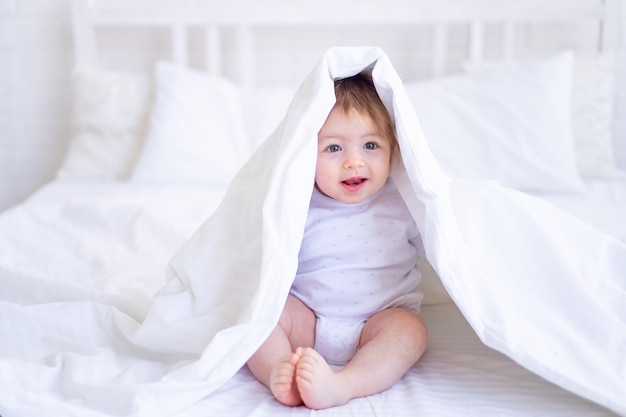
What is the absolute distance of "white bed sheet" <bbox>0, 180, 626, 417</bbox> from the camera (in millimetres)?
924

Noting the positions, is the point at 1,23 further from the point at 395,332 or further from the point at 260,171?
the point at 395,332

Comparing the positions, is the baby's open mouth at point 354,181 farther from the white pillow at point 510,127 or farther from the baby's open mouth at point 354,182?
the white pillow at point 510,127

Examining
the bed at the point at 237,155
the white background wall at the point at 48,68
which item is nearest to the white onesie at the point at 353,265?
the bed at the point at 237,155

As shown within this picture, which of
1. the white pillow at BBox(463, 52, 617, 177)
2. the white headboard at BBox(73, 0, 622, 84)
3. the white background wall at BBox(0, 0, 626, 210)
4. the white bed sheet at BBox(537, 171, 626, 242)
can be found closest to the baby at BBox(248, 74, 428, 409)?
the white bed sheet at BBox(537, 171, 626, 242)

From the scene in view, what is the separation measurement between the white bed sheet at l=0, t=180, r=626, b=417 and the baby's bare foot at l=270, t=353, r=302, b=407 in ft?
0.05

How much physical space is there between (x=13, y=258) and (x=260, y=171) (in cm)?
64

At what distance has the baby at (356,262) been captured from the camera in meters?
1.01

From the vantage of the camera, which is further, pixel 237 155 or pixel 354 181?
pixel 237 155

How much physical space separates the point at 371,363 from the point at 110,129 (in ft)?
4.55

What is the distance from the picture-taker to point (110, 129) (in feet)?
6.89

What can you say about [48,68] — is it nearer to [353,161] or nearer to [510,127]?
[510,127]

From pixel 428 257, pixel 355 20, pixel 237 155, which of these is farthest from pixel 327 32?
pixel 428 257

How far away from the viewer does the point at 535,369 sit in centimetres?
90

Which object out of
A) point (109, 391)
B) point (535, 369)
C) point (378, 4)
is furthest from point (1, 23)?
point (535, 369)
